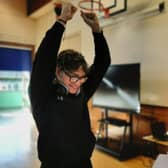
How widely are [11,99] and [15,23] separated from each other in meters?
2.18

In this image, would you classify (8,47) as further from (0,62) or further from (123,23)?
(123,23)

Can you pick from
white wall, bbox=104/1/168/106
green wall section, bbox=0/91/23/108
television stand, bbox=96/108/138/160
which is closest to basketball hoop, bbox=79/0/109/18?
white wall, bbox=104/1/168/106

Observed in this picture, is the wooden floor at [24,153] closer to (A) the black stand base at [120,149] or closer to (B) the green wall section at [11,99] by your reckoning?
(A) the black stand base at [120,149]

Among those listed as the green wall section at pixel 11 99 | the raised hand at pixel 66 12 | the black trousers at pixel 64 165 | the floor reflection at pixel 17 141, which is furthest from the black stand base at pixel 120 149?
the green wall section at pixel 11 99

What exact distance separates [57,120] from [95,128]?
361 cm

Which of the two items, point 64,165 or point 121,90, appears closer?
point 64,165

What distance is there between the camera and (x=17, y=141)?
414 cm

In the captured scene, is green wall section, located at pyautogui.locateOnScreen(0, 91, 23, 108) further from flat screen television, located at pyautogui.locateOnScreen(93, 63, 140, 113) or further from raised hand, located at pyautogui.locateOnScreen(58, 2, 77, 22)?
raised hand, located at pyautogui.locateOnScreen(58, 2, 77, 22)

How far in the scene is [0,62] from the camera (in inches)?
255

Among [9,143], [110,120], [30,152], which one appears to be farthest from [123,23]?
[9,143]

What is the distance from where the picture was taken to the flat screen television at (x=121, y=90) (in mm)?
3158

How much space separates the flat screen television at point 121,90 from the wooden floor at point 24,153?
0.71 m

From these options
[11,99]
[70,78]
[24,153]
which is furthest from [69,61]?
[11,99]

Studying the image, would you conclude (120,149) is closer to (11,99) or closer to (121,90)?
(121,90)
